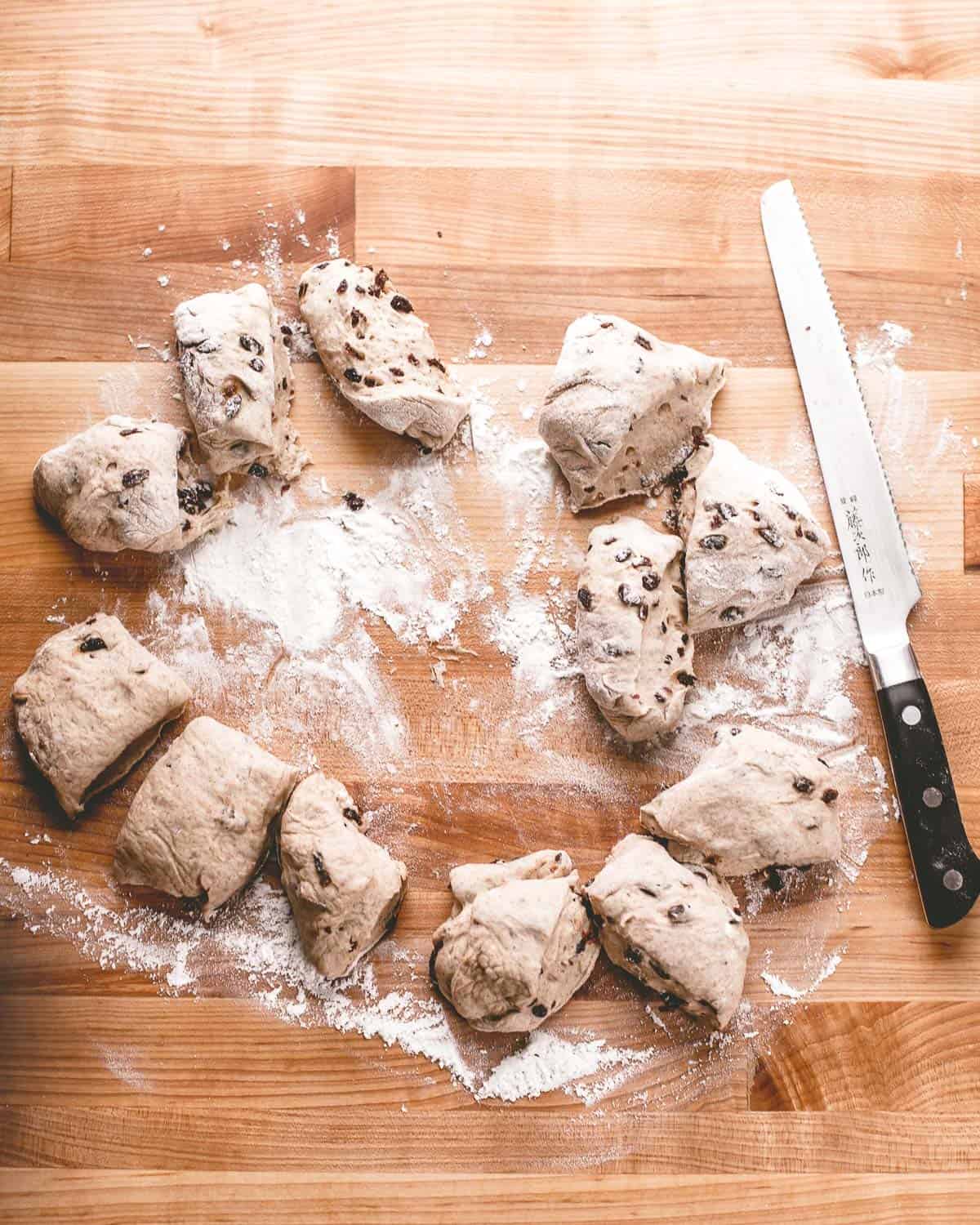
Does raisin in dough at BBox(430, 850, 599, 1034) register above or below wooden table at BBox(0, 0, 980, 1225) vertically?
below

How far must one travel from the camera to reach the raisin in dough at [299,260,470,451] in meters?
1.61

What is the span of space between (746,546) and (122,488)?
0.90m

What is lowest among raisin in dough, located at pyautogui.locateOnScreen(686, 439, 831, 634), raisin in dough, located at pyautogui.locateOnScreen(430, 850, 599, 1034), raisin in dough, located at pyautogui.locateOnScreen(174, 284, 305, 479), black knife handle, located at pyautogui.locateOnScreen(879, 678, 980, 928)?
raisin in dough, located at pyautogui.locateOnScreen(430, 850, 599, 1034)

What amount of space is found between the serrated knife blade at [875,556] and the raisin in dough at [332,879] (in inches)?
30.3

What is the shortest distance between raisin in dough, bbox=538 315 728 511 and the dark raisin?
0.61 ft

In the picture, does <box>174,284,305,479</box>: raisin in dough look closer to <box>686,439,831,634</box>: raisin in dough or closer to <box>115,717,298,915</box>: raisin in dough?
<box>115,717,298,915</box>: raisin in dough

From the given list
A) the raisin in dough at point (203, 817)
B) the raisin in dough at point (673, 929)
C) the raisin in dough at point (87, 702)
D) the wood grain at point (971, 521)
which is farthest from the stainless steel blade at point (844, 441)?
the raisin in dough at point (87, 702)

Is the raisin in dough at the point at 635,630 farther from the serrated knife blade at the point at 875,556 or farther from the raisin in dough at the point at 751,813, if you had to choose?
the serrated knife blade at the point at 875,556

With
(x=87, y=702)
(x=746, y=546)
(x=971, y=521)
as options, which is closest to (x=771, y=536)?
(x=746, y=546)

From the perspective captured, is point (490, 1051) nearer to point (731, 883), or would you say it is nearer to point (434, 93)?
point (731, 883)

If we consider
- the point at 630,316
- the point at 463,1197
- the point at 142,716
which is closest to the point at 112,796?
the point at 142,716

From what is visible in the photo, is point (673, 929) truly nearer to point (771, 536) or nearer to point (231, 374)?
point (771, 536)

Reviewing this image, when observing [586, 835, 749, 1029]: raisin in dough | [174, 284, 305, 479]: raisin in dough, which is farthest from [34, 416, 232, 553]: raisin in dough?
[586, 835, 749, 1029]: raisin in dough

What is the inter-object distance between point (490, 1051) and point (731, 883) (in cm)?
43
